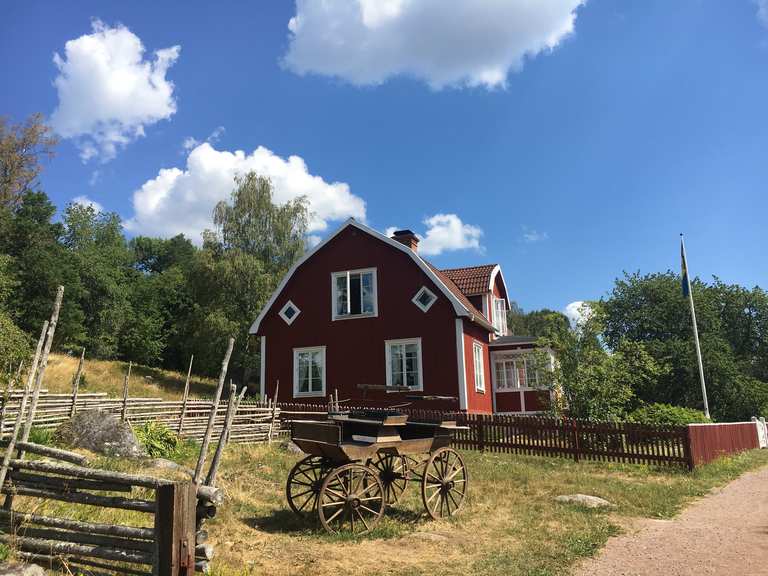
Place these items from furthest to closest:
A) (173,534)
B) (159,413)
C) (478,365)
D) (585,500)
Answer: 1. (478,365)
2. (159,413)
3. (585,500)
4. (173,534)

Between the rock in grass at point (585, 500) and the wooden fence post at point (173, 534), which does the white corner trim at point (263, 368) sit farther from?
the wooden fence post at point (173, 534)

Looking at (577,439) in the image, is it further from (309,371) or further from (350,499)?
(309,371)

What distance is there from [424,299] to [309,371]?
5637mm

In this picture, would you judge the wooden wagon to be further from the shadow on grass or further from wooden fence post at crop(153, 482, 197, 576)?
wooden fence post at crop(153, 482, 197, 576)

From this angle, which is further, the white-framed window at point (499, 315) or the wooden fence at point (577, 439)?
the white-framed window at point (499, 315)

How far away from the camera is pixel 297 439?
31.6 feet

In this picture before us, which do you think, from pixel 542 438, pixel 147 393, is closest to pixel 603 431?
pixel 542 438

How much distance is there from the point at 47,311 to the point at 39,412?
26.5m

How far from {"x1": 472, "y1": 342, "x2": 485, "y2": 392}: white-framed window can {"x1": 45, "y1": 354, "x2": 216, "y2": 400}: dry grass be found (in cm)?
1515

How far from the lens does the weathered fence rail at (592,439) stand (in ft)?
50.5

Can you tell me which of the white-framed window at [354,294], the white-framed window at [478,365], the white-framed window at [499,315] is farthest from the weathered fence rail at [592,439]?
the white-framed window at [499,315]

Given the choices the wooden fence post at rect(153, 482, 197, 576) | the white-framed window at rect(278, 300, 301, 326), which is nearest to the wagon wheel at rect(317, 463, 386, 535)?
the wooden fence post at rect(153, 482, 197, 576)

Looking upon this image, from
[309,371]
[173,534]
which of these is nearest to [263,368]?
[309,371]

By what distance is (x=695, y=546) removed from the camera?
317 inches
